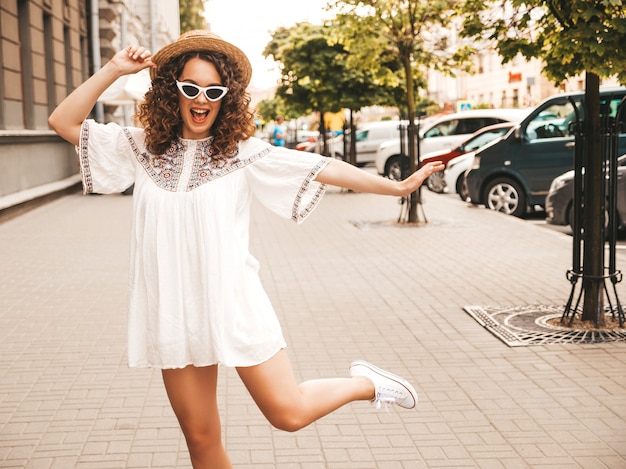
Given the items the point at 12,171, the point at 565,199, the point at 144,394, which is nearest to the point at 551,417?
the point at 144,394

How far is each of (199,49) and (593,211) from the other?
14.4ft

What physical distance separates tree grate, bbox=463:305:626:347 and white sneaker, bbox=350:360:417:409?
2822mm

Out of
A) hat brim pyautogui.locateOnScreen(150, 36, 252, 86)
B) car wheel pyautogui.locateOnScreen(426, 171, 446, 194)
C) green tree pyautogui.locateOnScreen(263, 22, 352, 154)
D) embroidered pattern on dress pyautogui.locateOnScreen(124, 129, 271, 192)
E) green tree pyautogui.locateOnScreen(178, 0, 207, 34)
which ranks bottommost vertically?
car wheel pyautogui.locateOnScreen(426, 171, 446, 194)

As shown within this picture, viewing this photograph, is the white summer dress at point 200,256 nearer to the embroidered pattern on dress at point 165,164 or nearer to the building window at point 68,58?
the embroidered pattern on dress at point 165,164

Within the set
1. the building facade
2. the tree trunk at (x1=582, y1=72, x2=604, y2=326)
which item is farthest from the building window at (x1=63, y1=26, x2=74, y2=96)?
the tree trunk at (x1=582, y1=72, x2=604, y2=326)

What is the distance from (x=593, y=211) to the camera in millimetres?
6961

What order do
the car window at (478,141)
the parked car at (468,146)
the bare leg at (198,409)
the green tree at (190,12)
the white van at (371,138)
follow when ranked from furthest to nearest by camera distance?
the green tree at (190,12), the white van at (371,138), the car window at (478,141), the parked car at (468,146), the bare leg at (198,409)

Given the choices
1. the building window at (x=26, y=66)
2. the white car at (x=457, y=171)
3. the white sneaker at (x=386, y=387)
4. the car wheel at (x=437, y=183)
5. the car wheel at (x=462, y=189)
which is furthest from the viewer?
the car wheel at (x=437, y=183)

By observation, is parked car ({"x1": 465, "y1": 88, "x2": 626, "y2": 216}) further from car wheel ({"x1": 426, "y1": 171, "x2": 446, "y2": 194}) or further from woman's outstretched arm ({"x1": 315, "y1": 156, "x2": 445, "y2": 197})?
woman's outstretched arm ({"x1": 315, "y1": 156, "x2": 445, "y2": 197})

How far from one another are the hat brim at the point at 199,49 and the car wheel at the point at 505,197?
13.1 m

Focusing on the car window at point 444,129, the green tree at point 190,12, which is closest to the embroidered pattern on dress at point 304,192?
the car window at point 444,129

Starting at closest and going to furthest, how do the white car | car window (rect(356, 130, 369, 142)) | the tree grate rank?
the tree grate < the white car < car window (rect(356, 130, 369, 142))

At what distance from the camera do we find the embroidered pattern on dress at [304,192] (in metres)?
3.39

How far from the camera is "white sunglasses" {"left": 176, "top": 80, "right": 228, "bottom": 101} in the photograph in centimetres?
329
